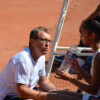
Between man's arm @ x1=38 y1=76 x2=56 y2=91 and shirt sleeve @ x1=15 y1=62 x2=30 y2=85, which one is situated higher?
A: shirt sleeve @ x1=15 y1=62 x2=30 y2=85

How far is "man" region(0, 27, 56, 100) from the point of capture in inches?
110

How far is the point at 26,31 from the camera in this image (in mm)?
9258

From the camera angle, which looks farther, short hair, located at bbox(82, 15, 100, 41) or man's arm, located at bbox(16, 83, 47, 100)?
man's arm, located at bbox(16, 83, 47, 100)

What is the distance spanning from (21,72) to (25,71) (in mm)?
42

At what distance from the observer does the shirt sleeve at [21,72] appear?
9.12 ft

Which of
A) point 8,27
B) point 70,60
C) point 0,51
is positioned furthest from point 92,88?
point 8,27

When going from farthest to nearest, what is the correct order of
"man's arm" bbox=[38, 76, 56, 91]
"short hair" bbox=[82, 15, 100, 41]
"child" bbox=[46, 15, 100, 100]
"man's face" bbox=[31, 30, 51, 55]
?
"man's arm" bbox=[38, 76, 56, 91] → "man's face" bbox=[31, 30, 51, 55] → "short hair" bbox=[82, 15, 100, 41] → "child" bbox=[46, 15, 100, 100]

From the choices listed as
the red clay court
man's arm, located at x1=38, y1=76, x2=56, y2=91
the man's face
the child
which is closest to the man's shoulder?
the man's face

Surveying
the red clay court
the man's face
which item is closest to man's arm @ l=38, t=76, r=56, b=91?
the man's face

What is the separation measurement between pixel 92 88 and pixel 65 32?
A: 22.2 feet

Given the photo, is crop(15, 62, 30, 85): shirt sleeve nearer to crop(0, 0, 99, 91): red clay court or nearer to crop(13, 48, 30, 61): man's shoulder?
crop(13, 48, 30, 61): man's shoulder

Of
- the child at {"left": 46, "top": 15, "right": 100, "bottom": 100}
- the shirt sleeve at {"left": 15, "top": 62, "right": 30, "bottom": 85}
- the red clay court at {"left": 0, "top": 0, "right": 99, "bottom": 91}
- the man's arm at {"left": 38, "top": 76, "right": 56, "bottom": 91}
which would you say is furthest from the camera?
the red clay court at {"left": 0, "top": 0, "right": 99, "bottom": 91}

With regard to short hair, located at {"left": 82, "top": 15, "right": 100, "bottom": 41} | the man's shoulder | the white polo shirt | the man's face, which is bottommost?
the white polo shirt

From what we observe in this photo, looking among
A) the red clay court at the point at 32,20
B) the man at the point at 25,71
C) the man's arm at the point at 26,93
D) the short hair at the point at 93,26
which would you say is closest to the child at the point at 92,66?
the short hair at the point at 93,26
